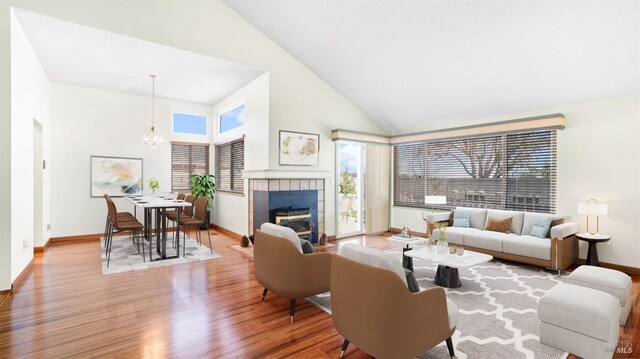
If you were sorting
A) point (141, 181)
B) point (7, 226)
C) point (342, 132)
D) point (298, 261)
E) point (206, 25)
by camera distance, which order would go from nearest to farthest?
point (298, 261), point (7, 226), point (206, 25), point (342, 132), point (141, 181)

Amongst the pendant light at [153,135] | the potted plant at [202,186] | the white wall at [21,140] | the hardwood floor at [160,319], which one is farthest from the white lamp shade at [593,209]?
the white wall at [21,140]

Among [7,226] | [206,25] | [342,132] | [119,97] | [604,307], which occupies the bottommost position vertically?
[604,307]

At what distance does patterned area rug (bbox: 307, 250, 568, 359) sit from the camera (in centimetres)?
244

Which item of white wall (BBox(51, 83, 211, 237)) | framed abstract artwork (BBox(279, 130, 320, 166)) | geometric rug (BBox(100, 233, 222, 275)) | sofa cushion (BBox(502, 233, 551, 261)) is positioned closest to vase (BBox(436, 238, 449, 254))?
sofa cushion (BBox(502, 233, 551, 261))

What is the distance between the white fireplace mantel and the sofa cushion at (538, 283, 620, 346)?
167 inches

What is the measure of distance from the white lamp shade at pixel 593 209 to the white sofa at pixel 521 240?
0.28m

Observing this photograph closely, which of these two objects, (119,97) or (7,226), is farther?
(119,97)

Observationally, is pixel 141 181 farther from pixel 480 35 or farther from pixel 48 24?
pixel 480 35

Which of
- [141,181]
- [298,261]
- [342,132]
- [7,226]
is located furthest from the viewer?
[141,181]

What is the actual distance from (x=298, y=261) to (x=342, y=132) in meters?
4.06

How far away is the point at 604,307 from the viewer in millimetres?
2320

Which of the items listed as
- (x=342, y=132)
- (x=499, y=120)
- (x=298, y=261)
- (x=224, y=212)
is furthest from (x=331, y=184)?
(x=298, y=261)

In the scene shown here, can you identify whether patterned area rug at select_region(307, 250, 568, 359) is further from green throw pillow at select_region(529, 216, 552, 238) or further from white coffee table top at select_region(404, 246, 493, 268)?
green throw pillow at select_region(529, 216, 552, 238)

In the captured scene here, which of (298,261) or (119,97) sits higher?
(119,97)
